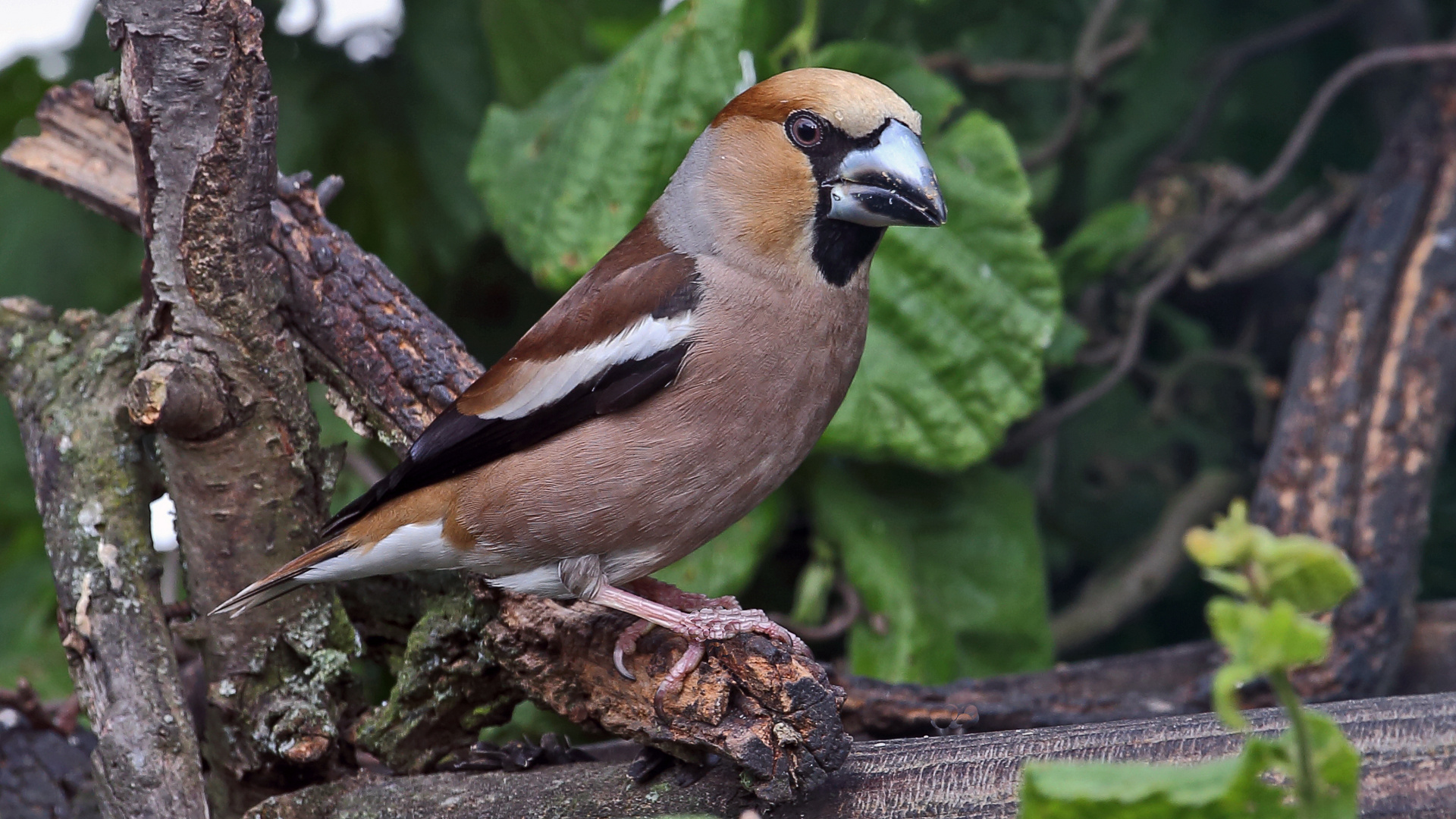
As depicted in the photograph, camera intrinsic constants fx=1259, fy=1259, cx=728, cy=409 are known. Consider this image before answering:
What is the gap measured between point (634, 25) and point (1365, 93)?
6.39ft

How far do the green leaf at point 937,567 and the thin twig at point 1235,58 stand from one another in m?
1.07

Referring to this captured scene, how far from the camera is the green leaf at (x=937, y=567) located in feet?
8.53

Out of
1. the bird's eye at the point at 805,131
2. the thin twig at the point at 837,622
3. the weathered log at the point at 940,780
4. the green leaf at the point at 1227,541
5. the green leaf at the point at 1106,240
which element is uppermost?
the bird's eye at the point at 805,131

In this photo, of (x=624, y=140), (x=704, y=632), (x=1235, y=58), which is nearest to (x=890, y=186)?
(x=704, y=632)

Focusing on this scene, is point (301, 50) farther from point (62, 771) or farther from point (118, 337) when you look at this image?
point (62, 771)

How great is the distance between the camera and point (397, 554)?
5.75 ft

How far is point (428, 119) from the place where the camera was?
3.25 metres

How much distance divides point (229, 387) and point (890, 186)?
95cm

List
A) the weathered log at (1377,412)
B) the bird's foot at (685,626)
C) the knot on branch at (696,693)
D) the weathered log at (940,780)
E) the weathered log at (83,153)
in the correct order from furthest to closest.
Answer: the weathered log at (1377,412) → the weathered log at (83,153) → the bird's foot at (685,626) → the knot on branch at (696,693) → the weathered log at (940,780)

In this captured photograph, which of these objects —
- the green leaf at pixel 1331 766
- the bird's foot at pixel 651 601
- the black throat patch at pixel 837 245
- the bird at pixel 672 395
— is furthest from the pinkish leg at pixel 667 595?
the green leaf at pixel 1331 766

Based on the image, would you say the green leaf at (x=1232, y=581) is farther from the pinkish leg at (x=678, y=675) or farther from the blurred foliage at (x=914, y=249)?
the blurred foliage at (x=914, y=249)

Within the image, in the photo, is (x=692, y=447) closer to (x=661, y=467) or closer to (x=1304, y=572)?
(x=661, y=467)

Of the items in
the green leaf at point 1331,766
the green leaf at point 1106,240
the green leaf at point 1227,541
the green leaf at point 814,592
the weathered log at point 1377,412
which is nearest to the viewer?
the green leaf at point 1227,541

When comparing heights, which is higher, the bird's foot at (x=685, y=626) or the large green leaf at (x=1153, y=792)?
the large green leaf at (x=1153, y=792)
